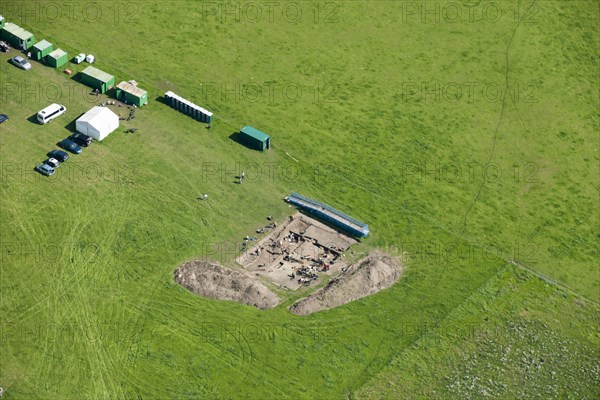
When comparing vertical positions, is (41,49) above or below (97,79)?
above

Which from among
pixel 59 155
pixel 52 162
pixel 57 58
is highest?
pixel 57 58

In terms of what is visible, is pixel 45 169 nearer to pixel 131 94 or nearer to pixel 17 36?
pixel 131 94

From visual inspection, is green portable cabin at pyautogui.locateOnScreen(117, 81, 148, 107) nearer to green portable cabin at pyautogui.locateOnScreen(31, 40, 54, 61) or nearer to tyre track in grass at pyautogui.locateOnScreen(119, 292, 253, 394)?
green portable cabin at pyautogui.locateOnScreen(31, 40, 54, 61)

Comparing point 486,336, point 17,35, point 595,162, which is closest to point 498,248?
point 486,336

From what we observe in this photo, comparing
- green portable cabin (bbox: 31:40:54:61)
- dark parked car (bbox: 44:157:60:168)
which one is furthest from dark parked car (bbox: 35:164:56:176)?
green portable cabin (bbox: 31:40:54:61)

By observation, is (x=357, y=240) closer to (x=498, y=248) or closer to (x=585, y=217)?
(x=498, y=248)

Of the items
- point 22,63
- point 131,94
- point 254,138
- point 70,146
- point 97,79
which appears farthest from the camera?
point 22,63

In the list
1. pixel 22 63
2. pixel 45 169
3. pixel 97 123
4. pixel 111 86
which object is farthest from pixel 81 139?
pixel 22 63
